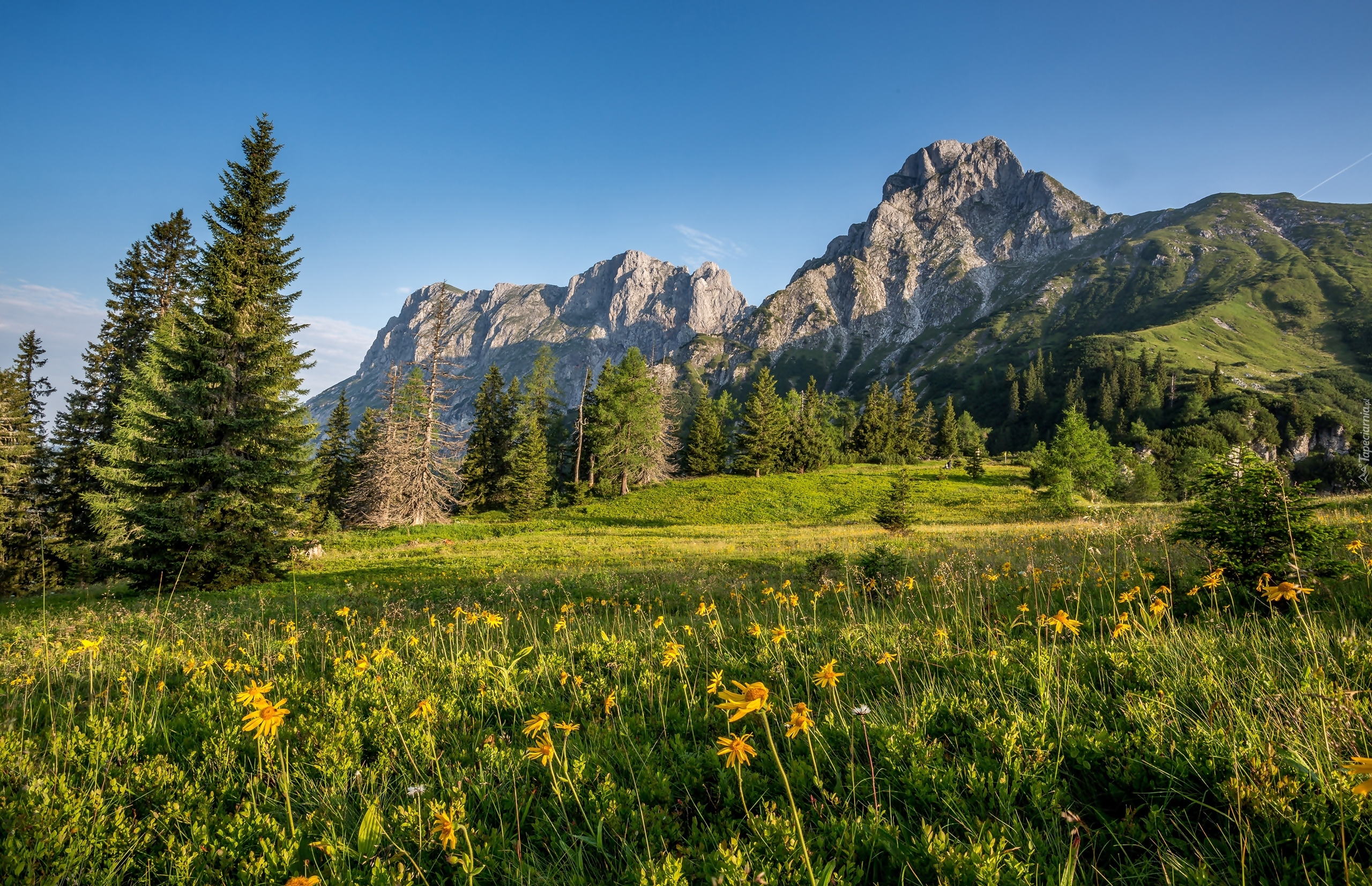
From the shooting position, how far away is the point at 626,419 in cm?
4381

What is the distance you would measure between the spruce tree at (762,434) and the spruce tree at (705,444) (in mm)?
2652

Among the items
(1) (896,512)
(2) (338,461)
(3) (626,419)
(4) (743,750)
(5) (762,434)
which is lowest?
(1) (896,512)

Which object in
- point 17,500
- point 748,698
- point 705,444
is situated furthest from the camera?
point 705,444

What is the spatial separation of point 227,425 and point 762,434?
41741 mm

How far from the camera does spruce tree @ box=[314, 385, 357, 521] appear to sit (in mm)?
39375

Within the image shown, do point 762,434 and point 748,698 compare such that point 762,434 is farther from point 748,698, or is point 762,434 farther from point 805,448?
point 748,698

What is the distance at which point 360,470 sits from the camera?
40.2 metres

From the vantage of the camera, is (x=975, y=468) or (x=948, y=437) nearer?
(x=975, y=468)

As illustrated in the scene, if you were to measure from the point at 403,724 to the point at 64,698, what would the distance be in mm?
4065

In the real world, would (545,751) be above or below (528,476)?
above

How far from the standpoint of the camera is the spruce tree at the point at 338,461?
39375 millimetres

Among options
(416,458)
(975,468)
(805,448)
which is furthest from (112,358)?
(975,468)

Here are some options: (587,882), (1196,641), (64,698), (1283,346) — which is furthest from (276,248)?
(1283,346)

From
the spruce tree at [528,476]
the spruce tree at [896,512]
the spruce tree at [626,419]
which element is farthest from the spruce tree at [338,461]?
the spruce tree at [896,512]
